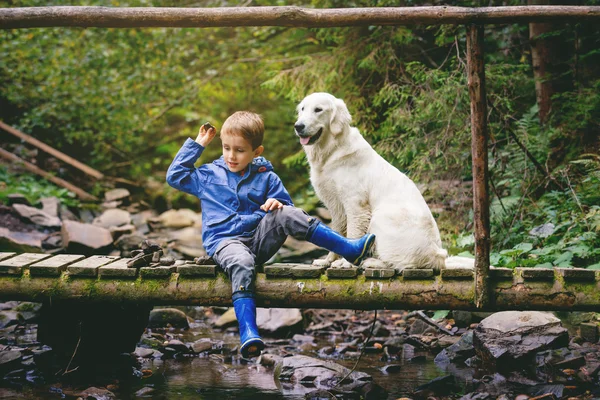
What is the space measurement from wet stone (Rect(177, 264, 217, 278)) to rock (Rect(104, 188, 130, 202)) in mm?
7486

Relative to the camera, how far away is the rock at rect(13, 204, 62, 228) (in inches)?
348

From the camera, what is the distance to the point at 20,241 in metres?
7.73

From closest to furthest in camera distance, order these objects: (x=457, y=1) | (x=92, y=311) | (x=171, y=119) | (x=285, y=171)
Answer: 1. (x=92, y=311)
2. (x=457, y=1)
3. (x=285, y=171)
4. (x=171, y=119)

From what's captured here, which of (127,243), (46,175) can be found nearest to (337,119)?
(127,243)

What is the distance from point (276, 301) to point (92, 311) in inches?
73.8

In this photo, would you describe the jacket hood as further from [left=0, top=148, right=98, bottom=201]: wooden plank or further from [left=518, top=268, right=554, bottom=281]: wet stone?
[left=0, top=148, right=98, bottom=201]: wooden plank

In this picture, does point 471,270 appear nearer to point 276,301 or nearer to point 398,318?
point 276,301

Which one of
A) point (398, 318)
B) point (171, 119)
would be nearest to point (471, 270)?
point (398, 318)

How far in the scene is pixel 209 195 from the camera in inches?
166

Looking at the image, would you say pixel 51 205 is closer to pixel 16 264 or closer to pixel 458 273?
pixel 16 264

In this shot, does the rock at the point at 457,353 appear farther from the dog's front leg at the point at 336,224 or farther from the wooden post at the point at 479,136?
the wooden post at the point at 479,136

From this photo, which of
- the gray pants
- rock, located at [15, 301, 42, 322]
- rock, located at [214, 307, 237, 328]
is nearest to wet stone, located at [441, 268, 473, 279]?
the gray pants

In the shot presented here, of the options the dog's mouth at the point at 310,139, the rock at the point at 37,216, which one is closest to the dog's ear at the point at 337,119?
the dog's mouth at the point at 310,139

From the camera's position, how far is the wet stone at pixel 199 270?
4.06 meters
